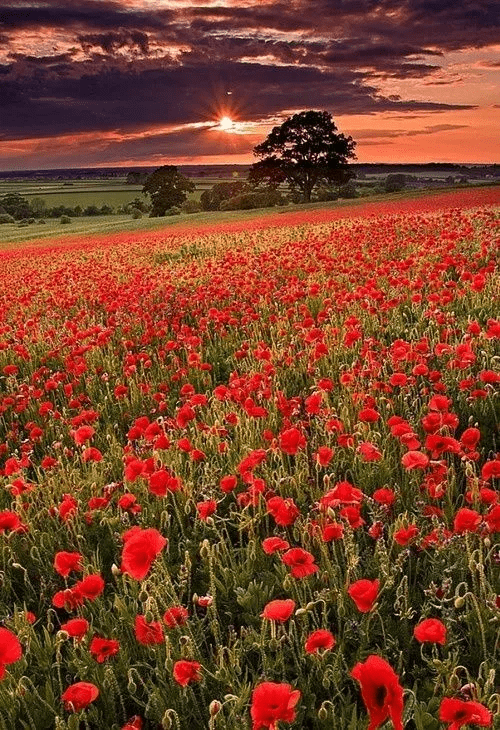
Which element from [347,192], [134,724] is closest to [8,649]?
[134,724]

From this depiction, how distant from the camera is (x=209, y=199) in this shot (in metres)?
78.6

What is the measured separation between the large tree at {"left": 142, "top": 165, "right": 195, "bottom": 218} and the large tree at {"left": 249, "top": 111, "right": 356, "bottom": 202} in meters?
19.2

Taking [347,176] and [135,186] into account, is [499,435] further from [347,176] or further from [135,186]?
[135,186]

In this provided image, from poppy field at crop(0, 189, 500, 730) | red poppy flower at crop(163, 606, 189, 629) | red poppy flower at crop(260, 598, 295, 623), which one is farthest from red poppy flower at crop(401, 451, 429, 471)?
red poppy flower at crop(163, 606, 189, 629)

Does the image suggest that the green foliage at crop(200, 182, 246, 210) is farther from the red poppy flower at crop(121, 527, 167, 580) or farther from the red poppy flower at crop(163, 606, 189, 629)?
the red poppy flower at crop(121, 527, 167, 580)

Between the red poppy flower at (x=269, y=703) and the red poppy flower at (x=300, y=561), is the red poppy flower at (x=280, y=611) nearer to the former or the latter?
the red poppy flower at (x=300, y=561)

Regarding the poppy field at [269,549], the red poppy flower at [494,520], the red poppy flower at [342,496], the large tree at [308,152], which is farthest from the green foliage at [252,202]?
the red poppy flower at [494,520]

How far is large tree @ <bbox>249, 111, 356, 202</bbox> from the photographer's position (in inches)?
2618

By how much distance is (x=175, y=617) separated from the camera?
267 centimetres

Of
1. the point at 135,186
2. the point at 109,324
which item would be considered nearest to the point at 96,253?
the point at 109,324

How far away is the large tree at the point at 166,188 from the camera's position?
3265 inches

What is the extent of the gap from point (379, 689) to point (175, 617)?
1303mm

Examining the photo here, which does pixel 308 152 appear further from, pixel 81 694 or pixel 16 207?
pixel 81 694

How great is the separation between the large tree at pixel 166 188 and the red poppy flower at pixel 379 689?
83.2m
